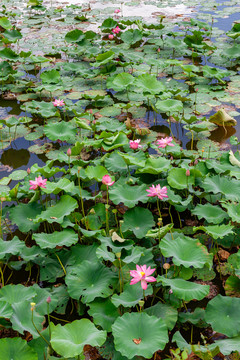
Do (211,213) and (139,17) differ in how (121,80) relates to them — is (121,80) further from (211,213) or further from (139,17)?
(139,17)

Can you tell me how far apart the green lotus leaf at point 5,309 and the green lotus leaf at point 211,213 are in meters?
1.30

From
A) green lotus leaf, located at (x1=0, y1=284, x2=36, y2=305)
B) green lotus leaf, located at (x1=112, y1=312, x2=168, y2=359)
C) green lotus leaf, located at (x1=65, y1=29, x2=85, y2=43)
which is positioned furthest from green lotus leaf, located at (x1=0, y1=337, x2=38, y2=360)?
green lotus leaf, located at (x1=65, y1=29, x2=85, y2=43)

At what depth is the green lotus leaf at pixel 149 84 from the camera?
400 centimetres

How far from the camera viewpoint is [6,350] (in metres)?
1.74

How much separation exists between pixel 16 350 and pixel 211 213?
147 cm

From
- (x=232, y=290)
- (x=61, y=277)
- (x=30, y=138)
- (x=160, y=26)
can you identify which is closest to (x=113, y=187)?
(x=61, y=277)

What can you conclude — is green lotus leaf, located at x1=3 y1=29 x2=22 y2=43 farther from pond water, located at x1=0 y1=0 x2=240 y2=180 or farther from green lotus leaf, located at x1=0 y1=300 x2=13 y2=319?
green lotus leaf, located at x1=0 y1=300 x2=13 y2=319

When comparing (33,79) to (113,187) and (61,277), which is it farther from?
(61,277)

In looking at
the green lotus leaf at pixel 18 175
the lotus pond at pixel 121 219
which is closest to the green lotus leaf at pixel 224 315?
the lotus pond at pixel 121 219

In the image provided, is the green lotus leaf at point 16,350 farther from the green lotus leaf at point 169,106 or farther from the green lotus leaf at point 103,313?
the green lotus leaf at point 169,106

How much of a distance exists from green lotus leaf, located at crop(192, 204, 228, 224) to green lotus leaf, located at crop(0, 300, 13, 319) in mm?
1300

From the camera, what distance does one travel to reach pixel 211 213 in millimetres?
2549

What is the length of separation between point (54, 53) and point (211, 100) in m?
2.66

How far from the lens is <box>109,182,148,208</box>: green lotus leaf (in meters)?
2.57
